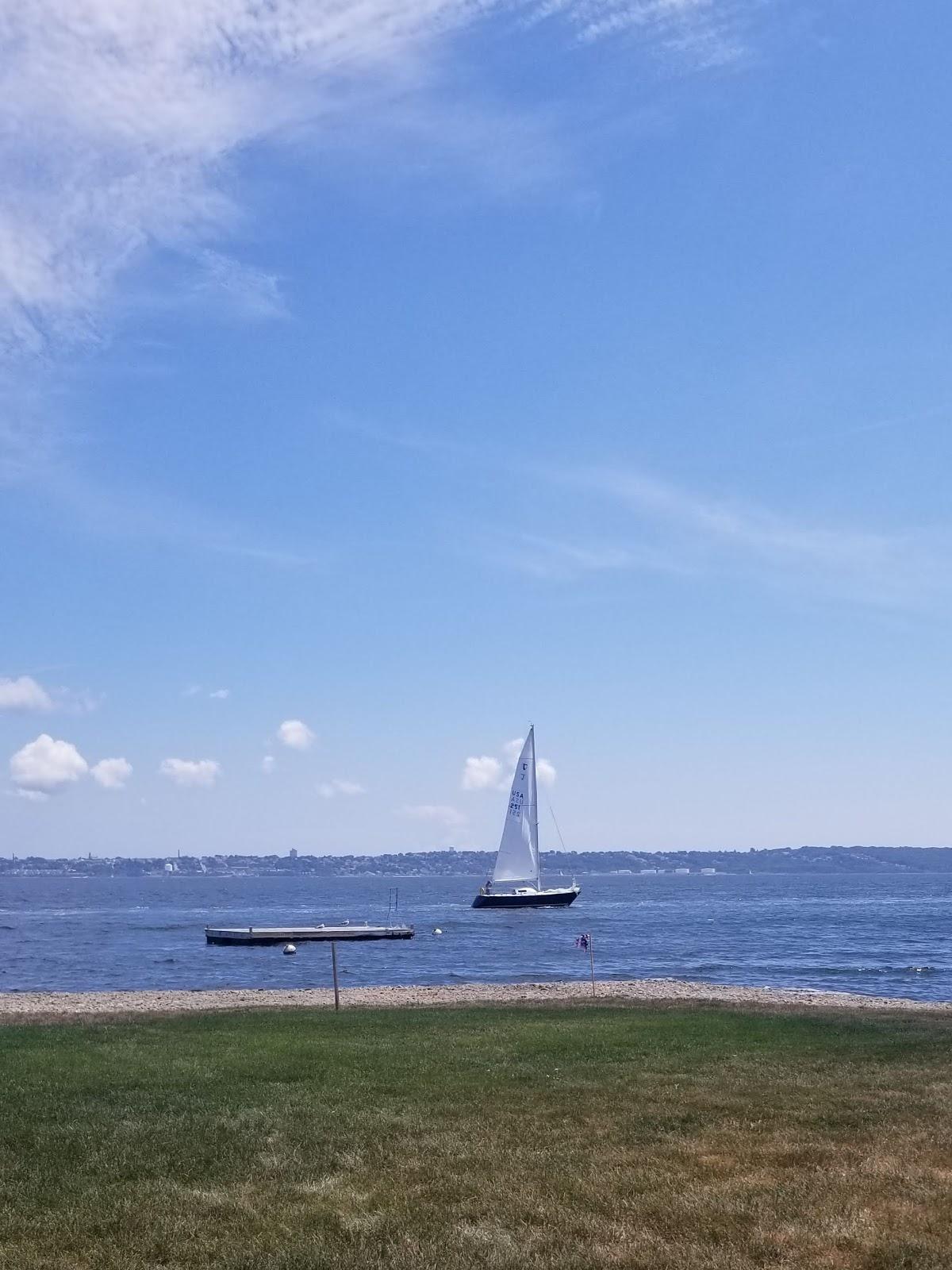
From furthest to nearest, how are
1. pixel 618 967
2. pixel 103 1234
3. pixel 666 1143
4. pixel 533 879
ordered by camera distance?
pixel 533 879
pixel 618 967
pixel 666 1143
pixel 103 1234

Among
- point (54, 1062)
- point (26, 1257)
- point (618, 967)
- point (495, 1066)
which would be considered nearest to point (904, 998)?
point (618, 967)

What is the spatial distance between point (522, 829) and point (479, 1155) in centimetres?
10903

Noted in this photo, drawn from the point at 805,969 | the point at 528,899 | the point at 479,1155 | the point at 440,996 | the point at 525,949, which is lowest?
the point at 528,899

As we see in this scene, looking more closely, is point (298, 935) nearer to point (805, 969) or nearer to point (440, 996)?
point (805, 969)

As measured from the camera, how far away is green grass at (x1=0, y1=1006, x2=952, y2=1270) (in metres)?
9.48

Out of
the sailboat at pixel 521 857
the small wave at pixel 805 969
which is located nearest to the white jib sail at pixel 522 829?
the sailboat at pixel 521 857

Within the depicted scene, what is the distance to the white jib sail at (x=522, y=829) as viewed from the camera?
11800cm

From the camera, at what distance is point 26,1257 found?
9312 millimetres

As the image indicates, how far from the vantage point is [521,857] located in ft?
405

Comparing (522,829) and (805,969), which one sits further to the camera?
(522,829)

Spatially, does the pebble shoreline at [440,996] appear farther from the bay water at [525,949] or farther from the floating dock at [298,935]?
the floating dock at [298,935]

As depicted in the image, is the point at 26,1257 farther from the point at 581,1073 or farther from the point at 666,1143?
the point at 581,1073

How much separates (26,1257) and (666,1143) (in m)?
6.53

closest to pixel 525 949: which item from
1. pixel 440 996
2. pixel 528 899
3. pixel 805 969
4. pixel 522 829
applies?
pixel 805 969
